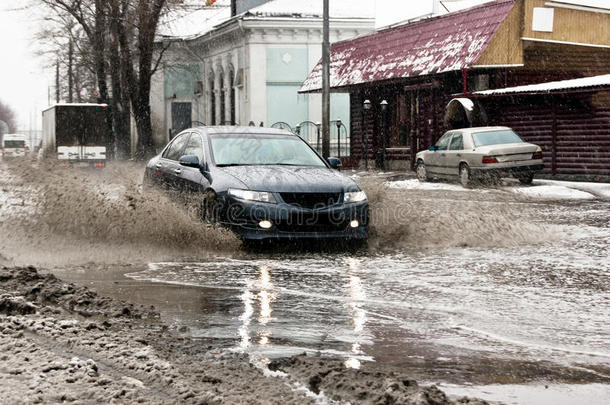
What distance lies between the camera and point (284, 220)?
34.6ft

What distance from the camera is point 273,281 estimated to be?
344 inches

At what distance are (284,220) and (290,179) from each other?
541 mm

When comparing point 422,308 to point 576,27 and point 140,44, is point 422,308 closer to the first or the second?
point 576,27

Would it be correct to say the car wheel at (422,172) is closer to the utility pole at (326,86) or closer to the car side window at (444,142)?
the car side window at (444,142)

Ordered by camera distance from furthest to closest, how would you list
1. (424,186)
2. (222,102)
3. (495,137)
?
1. (222,102)
2. (424,186)
3. (495,137)

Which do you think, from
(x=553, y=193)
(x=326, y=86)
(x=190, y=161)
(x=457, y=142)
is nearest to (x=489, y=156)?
(x=457, y=142)

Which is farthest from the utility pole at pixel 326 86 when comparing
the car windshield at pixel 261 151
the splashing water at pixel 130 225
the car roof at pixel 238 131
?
the car windshield at pixel 261 151

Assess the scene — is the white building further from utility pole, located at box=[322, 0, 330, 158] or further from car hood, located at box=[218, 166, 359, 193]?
Answer: car hood, located at box=[218, 166, 359, 193]

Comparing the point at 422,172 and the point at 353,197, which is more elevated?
the point at 353,197

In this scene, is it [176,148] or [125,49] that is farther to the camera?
[125,49]

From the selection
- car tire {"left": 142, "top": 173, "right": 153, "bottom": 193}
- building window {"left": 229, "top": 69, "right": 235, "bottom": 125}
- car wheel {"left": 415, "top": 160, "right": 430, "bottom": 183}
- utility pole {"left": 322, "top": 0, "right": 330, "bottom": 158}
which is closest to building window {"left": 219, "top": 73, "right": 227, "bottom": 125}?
building window {"left": 229, "top": 69, "right": 235, "bottom": 125}

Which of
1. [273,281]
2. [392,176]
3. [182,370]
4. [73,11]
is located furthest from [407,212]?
[73,11]

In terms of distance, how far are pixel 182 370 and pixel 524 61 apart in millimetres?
27580

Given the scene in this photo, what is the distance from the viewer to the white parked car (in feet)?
80.2
